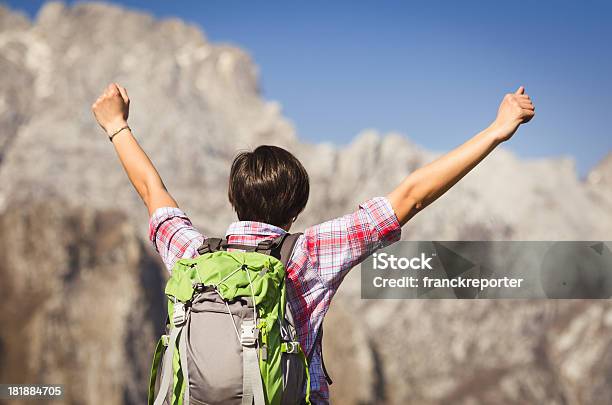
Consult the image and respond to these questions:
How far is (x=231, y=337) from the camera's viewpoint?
47.8 inches

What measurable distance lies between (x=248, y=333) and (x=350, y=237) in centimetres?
29

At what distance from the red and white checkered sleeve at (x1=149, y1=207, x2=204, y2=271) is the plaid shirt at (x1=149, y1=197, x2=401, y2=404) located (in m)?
0.10

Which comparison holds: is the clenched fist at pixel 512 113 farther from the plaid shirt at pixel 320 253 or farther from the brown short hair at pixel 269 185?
the brown short hair at pixel 269 185

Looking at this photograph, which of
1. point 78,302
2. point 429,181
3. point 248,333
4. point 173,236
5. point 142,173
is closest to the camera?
point 248,333

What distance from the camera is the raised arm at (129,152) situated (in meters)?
1.56

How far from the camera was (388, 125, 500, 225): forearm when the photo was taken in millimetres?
1340

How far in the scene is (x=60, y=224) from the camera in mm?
25922

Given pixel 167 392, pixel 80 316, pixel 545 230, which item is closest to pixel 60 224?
pixel 80 316

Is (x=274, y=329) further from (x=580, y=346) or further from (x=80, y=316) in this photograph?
(x=580, y=346)

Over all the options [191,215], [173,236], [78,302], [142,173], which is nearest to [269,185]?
[173,236]

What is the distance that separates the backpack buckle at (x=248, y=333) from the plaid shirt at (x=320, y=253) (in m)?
0.15

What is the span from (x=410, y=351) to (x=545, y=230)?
8.35 m

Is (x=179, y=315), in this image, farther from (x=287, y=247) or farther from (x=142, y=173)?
(x=142, y=173)

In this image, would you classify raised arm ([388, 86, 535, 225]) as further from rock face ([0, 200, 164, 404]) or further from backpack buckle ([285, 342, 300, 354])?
rock face ([0, 200, 164, 404])
